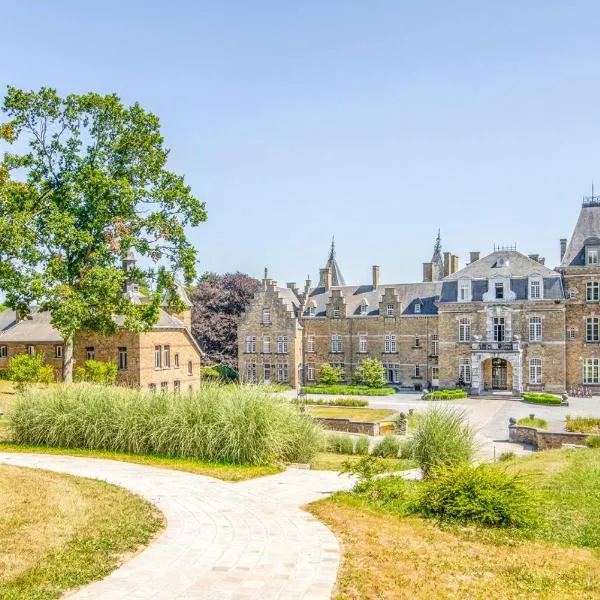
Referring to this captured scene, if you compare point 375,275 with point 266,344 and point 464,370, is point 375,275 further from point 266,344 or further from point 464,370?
point 464,370

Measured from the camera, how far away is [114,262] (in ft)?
101

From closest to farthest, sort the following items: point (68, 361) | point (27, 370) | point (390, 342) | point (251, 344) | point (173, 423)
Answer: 1. point (173, 423)
2. point (68, 361)
3. point (27, 370)
4. point (390, 342)
5. point (251, 344)

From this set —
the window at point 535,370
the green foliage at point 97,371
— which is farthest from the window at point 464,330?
the green foliage at point 97,371

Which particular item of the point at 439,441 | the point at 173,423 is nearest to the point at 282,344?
the point at 173,423

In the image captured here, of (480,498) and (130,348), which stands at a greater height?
(130,348)

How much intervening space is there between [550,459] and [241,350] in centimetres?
4010

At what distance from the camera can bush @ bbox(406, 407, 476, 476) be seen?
13180 mm

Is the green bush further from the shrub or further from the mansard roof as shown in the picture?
the shrub

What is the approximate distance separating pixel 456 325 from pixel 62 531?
140 feet

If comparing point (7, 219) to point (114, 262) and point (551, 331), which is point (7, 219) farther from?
point (551, 331)

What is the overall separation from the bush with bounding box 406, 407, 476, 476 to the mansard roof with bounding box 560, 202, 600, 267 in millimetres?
36228

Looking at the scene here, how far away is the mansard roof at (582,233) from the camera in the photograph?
45781 millimetres

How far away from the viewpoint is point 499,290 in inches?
1870

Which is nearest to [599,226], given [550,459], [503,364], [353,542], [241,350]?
[503,364]
